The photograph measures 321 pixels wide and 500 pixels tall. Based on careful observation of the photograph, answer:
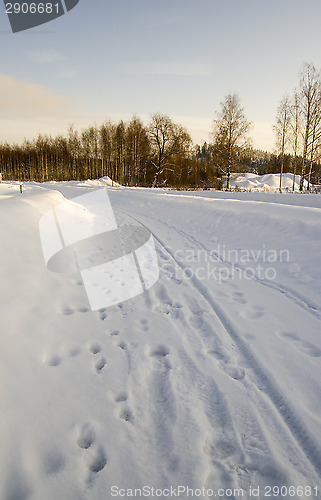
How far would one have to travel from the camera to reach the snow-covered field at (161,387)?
1.58 meters

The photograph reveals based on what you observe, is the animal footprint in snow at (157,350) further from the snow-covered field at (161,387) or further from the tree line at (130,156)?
the tree line at (130,156)

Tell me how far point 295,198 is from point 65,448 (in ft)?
42.8

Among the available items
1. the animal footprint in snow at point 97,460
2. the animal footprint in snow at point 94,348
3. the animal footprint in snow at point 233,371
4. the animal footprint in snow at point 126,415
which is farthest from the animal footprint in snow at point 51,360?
the animal footprint in snow at point 233,371

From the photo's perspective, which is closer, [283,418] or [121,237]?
[283,418]

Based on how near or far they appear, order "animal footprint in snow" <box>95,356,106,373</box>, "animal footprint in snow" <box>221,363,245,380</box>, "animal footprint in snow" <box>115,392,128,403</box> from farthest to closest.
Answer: "animal footprint in snow" <box>95,356,106,373</box> → "animal footprint in snow" <box>221,363,245,380</box> → "animal footprint in snow" <box>115,392,128,403</box>

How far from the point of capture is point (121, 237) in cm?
736

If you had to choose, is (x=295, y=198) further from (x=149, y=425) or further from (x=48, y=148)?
(x=48, y=148)

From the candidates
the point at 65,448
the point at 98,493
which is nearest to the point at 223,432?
the point at 98,493

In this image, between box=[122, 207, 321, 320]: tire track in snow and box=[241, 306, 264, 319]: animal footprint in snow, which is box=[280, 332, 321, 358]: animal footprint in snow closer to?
box=[241, 306, 264, 319]: animal footprint in snow

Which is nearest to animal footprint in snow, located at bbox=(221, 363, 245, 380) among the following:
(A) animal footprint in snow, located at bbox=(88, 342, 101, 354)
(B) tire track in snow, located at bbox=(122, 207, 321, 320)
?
(A) animal footprint in snow, located at bbox=(88, 342, 101, 354)
